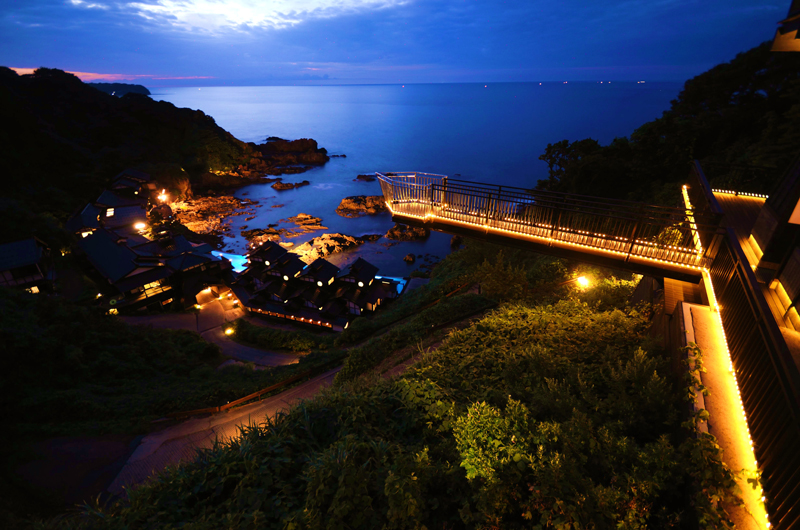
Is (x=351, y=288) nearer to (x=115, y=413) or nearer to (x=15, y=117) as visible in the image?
(x=115, y=413)

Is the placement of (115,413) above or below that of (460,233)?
below

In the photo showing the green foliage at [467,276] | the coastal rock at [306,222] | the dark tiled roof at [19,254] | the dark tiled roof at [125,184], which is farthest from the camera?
the coastal rock at [306,222]

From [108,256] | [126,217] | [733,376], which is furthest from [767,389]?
[126,217]

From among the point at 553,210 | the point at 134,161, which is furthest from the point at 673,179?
the point at 134,161

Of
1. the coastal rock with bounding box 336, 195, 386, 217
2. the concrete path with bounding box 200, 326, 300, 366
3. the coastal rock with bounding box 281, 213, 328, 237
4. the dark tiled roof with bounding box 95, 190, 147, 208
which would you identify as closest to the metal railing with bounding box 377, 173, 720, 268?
the concrete path with bounding box 200, 326, 300, 366

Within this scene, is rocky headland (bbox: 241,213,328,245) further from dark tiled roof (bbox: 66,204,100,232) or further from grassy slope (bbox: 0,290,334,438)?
grassy slope (bbox: 0,290,334,438)

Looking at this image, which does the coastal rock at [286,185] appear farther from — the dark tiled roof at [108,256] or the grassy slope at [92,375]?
the grassy slope at [92,375]

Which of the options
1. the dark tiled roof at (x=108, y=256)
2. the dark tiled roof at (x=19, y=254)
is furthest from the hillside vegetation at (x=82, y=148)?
the dark tiled roof at (x=108, y=256)
